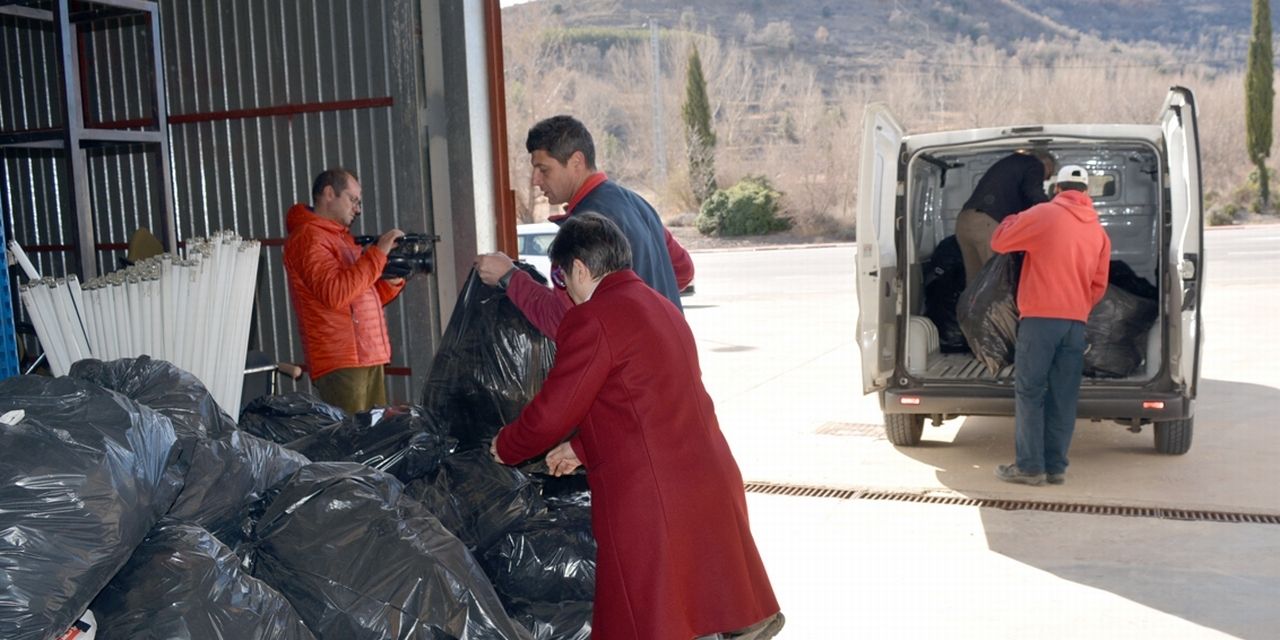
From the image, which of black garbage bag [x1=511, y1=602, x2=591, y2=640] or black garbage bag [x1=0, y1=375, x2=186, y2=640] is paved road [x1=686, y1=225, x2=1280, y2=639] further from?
black garbage bag [x1=0, y1=375, x2=186, y2=640]

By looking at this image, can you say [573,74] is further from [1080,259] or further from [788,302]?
[1080,259]

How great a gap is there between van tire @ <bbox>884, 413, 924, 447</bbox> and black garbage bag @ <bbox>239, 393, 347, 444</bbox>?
442 centimetres

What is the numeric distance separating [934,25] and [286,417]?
7478 cm

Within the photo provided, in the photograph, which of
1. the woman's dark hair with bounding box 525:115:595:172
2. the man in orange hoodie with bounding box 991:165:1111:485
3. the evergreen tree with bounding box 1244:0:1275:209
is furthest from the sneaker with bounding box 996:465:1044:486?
the evergreen tree with bounding box 1244:0:1275:209

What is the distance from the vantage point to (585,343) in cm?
299

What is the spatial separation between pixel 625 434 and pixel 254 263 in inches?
61.9

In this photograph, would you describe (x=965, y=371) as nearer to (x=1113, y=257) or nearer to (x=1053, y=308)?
(x=1113, y=257)

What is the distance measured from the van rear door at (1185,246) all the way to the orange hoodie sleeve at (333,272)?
419cm

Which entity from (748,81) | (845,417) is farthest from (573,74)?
(845,417)

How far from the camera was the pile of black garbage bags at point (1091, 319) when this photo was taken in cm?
704

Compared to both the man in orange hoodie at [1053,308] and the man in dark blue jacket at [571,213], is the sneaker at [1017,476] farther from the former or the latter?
the man in dark blue jacket at [571,213]

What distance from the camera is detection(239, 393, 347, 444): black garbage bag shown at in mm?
3787

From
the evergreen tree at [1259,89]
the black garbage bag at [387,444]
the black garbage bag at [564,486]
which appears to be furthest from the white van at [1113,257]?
the evergreen tree at [1259,89]

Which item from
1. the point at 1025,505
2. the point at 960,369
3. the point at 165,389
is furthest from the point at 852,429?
the point at 165,389
